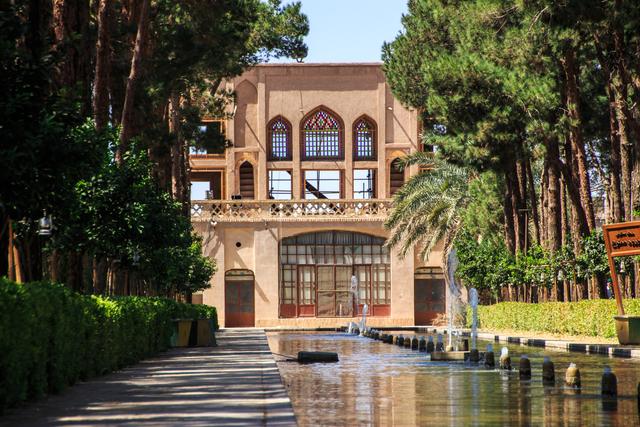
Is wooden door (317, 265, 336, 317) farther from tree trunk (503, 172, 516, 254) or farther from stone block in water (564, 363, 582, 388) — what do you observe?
stone block in water (564, 363, 582, 388)

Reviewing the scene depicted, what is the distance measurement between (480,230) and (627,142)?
Answer: 849 inches

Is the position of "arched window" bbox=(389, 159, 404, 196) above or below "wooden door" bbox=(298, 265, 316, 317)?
above

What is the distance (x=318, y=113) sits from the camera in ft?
215

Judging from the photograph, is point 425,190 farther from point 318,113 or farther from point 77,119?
point 77,119

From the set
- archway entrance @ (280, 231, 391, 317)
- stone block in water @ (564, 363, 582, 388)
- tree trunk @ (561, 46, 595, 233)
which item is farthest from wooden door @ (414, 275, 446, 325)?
stone block in water @ (564, 363, 582, 388)

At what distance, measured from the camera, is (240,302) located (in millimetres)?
64312

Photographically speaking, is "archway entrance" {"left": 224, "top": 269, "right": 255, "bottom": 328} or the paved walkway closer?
the paved walkway

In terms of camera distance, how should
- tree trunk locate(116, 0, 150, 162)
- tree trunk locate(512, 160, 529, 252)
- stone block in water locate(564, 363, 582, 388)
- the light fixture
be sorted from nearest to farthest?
stone block in water locate(564, 363, 582, 388)
the light fixture
tree trunk locate(116, 0, 150, 162)
tree trunk locate(512, 160, 529, 252)

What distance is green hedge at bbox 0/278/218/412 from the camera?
11922 mm

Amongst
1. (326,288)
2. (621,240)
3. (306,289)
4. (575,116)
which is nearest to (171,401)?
(621,240)

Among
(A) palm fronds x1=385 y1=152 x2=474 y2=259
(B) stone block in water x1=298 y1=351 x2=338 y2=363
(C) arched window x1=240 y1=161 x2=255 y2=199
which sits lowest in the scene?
(B) stone block in water x1=298 y1=351 x2=338 y2=363

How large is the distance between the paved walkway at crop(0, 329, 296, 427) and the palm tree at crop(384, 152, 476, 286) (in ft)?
114

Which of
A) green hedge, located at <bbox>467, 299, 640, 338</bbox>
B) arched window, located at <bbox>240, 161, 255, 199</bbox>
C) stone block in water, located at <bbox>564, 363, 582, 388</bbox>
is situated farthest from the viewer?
arched window, located at <bbox>240, 161, 255, 199</bbox>

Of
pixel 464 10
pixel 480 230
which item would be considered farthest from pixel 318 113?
pixel 464 10
